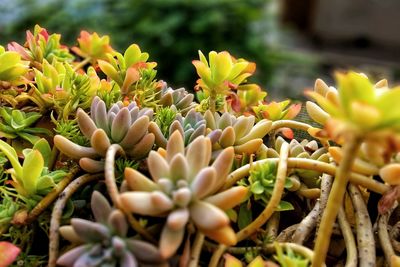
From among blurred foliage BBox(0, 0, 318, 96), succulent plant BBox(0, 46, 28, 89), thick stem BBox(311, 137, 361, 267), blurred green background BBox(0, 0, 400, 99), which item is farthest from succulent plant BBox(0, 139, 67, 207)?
blurred foliage BBox(0, 0, 318, 96)

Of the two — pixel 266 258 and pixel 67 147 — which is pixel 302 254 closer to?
pixel 266 258

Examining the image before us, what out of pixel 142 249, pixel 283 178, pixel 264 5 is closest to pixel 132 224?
pixel 142 249

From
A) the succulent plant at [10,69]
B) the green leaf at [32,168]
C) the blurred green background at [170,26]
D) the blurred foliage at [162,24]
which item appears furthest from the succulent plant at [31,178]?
the blurred foliage at [162,24]

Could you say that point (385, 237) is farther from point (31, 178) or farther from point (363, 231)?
point (31, 178)

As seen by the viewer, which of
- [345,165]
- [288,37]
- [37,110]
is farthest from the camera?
[288,37]

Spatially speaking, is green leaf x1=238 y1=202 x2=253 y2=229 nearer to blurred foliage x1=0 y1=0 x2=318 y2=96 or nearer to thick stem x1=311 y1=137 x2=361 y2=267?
thick stem x1=311 y1=137 x2=361 y2=267

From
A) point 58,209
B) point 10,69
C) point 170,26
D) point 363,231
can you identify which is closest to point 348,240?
point 363,231
